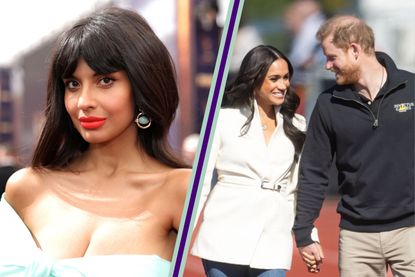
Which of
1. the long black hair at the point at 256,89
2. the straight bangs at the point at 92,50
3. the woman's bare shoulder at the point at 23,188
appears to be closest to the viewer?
the long black hair at the point at 256,89

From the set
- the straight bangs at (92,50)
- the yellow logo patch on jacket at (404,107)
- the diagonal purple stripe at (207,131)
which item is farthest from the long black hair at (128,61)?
the yellow logo patch on jacket at (404,107)

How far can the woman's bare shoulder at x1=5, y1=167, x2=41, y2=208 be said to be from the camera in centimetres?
188

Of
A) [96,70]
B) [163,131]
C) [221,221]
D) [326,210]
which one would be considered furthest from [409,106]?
[96,70]

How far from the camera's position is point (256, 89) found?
5.40 feet

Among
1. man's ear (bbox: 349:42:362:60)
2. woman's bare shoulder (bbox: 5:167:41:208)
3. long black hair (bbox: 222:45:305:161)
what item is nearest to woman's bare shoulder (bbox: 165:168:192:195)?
long black hair (bbox: 222:45:305:161)

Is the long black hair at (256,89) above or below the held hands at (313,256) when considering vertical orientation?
above

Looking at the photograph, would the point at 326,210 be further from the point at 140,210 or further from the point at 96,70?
the point at 96,70

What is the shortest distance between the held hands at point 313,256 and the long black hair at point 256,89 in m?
0.19

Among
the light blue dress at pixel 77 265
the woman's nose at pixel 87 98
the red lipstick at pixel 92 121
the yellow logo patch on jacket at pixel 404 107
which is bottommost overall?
the light blue dress at pixel 77 265

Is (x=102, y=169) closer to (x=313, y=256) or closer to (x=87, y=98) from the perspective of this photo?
(x=87, y=98)

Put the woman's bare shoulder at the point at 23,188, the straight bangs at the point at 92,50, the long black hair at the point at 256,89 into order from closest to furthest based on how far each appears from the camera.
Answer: the long black hair at the point at 256,89 < the straight bangs at the point at 92,50 < the woman's bare shoulder at the point at 23,188

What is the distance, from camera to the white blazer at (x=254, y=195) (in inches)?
63.6

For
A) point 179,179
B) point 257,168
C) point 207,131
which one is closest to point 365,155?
point 257,168

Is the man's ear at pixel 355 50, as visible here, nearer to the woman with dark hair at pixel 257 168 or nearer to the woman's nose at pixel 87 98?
the woman with dark hair at pixel 257 168
